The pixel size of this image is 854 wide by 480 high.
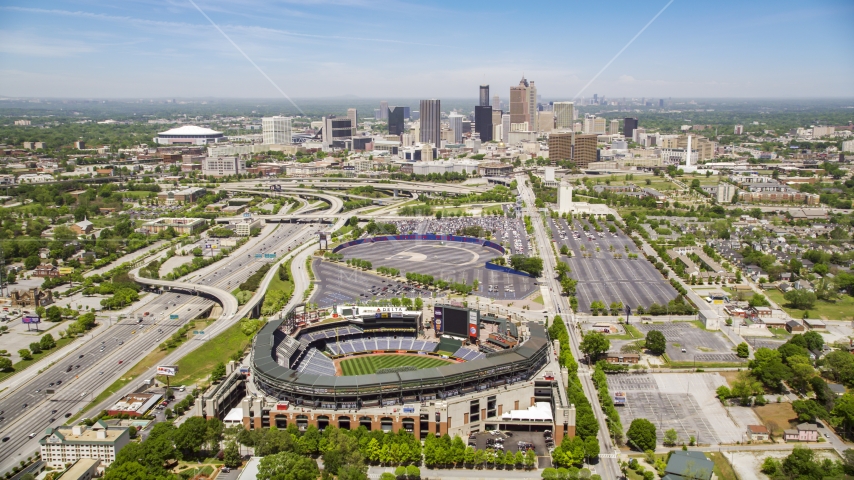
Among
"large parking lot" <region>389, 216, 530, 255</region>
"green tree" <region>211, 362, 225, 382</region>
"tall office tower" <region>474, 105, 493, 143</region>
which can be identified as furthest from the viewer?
"tall office tower" <region>474, 105, 493, 143</region>

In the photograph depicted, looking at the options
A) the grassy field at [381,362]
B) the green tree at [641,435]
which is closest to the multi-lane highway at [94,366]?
the grassy field at [381,362]

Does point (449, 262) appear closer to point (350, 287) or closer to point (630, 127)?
point (350, 287)

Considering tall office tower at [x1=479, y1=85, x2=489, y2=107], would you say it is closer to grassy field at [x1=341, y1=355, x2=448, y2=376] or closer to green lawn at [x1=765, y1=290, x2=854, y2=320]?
green lawn at [x1=765, y1=290, x2=854, y2=320]

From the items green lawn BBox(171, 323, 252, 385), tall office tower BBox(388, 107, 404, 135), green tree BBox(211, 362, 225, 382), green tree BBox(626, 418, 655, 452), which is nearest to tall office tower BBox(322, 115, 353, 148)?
tall office tower BBox(388, 107, 404, 135)

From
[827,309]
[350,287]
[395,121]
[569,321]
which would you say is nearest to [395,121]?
[395,121]

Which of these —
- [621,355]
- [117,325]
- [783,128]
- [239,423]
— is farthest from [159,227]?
[783,128]

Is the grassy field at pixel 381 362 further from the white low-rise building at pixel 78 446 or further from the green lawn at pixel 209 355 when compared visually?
the white low-rise building at pixel 78 446

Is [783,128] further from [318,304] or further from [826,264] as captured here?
[318,304]
